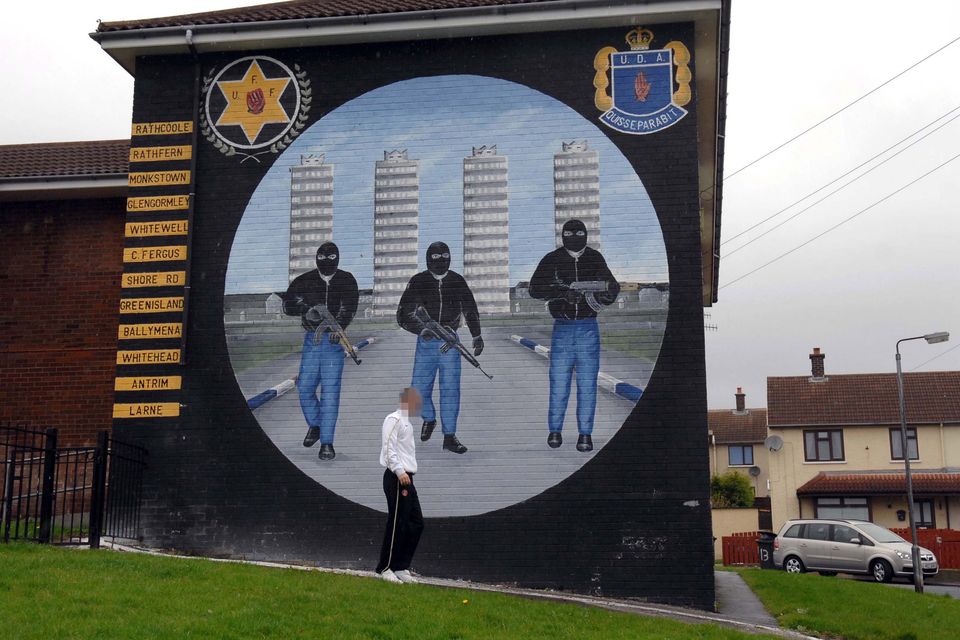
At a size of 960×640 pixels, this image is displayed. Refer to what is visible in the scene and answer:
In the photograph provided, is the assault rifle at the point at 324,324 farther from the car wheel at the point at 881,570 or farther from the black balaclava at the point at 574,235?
the car wheel at the point at 881,570

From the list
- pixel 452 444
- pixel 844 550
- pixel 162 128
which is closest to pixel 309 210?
pixel 162 128

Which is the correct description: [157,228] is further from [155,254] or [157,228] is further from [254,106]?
[254,106]

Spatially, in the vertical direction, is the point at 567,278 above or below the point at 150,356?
above

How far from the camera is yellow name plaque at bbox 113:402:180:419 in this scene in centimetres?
1396

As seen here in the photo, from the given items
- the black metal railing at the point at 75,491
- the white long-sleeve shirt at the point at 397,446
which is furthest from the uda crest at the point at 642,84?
the black metal railing at the point at 75,491

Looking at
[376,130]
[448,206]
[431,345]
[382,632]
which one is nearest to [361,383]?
[431,345]

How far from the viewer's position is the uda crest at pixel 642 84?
13.7m

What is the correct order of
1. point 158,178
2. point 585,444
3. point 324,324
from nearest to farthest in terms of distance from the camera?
1. point 585,444
2. point 324,324
3. point 158,178

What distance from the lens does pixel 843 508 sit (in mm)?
41594

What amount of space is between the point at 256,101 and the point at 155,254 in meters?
2.57

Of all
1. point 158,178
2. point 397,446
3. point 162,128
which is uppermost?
point 162,128

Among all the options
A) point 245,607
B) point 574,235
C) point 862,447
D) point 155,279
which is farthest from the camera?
point 862,447

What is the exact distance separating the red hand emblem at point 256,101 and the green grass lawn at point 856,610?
31.9 feet

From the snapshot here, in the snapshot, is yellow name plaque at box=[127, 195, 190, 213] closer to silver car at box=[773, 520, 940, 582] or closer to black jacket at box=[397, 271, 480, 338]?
black jacket at box=[397, 271, 480, 338]
